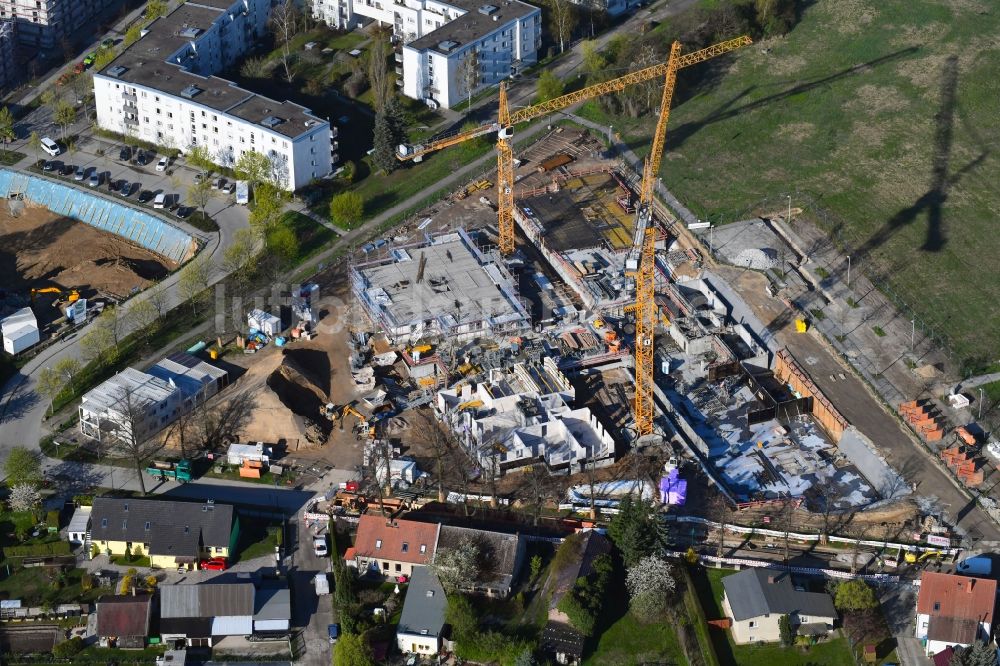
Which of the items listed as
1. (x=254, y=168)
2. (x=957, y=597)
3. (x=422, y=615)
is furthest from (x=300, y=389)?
(x=957, y=597)

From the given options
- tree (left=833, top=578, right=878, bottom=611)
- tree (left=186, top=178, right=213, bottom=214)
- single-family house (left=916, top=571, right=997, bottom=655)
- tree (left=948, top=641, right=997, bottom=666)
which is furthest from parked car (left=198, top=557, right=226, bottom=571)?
tree (left=186, top=178, right=213, bottom=214)

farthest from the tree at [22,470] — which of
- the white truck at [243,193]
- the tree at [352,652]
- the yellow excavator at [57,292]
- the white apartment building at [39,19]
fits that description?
the white apartment building at [39,19]

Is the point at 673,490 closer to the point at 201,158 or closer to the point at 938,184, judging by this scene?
the point at 938,184

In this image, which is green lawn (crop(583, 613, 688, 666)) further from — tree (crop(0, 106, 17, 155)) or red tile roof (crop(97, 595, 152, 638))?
tree (crop(0, 106, 17, 155))

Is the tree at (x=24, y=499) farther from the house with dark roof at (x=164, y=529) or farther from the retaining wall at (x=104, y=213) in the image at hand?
the retaining wall at (x=104, y=213)

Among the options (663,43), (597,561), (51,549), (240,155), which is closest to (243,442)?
(51,549)
